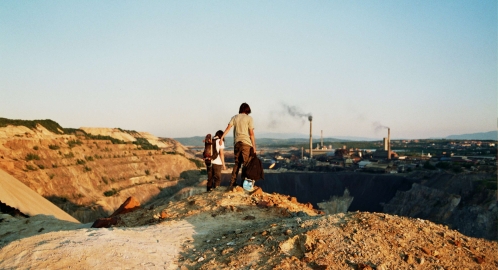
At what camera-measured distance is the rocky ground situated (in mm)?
5762

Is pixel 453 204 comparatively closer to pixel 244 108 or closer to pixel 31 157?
pixel 244 108

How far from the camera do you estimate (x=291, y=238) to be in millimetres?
6281

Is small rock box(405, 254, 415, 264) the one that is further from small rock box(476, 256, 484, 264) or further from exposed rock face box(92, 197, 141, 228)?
exposed rock face box(92, 197, 141, 228)

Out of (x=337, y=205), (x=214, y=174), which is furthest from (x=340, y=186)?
(x=214, y=174)

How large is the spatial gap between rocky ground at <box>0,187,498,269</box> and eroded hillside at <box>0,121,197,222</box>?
2467cm

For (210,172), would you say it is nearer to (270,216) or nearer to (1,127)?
(270,216)

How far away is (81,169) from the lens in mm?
38156

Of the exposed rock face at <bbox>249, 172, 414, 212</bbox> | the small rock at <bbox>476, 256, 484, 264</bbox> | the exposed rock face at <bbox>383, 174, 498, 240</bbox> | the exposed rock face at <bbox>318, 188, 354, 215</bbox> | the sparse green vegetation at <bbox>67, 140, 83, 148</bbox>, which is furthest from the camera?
the exposed rock face at <bbox>249, 172, 414, 212</bbox>

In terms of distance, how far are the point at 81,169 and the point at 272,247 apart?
35515 millimetres

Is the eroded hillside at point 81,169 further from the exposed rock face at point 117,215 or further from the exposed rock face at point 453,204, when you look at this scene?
the exposed rock face at point 453,204

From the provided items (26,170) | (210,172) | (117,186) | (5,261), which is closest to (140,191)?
(117,186)

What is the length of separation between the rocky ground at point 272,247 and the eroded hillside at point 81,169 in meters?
24.7

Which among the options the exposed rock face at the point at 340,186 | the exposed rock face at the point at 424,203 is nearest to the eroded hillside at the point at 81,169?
the exposed rock face at the point at 340,186

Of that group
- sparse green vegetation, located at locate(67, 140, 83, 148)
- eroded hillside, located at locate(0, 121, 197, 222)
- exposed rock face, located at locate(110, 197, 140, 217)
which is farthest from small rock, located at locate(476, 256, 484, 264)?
sparse green vegetation, located at locate(67, 140, 83, 148)
